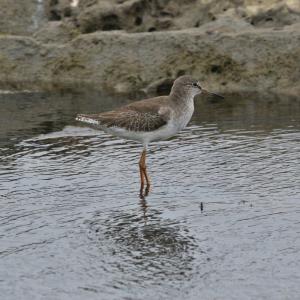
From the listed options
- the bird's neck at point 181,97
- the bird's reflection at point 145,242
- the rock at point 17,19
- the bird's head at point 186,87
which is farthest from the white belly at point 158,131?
the rock at point 17,19

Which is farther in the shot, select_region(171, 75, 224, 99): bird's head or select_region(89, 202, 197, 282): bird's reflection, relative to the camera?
select_region(171, 75, 224, 99): bird's head

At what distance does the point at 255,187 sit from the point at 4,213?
300 centimetres

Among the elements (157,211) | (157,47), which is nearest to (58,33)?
(157,47)

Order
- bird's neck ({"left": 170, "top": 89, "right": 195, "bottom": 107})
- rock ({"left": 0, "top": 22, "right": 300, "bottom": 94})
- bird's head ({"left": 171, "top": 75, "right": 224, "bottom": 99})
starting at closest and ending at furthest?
1. bird's neck ({"left": 170, "top": 89, "right": 195, "bottom": 107})
2. bird's head ({"left": 171, "top": 75, "right": 224, "bottom": 99})
3. rock ({"left": 0, "top": 22, "right": 300, "bottom": 94})

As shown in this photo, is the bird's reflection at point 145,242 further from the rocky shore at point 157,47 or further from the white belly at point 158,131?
the rocky shore at point 157,47

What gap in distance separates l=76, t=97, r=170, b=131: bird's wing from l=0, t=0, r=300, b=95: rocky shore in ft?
17.7

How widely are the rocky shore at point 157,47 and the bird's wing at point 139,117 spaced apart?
213 inches

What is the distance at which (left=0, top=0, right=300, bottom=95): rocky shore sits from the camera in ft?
51.1

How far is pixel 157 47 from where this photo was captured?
16.3m

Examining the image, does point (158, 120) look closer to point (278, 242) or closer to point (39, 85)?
point (278, 242)

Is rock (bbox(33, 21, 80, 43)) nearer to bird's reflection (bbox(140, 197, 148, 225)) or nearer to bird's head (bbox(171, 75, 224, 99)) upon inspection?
bird's head (bbox(171, 75, 224, 99))

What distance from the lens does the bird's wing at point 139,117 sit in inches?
408

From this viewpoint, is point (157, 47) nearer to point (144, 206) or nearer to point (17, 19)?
point (17, 19)

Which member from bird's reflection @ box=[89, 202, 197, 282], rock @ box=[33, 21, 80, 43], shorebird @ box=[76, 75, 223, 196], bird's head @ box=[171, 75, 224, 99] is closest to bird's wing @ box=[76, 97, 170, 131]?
shorebird @ box=[76, 75, 223, 196]
